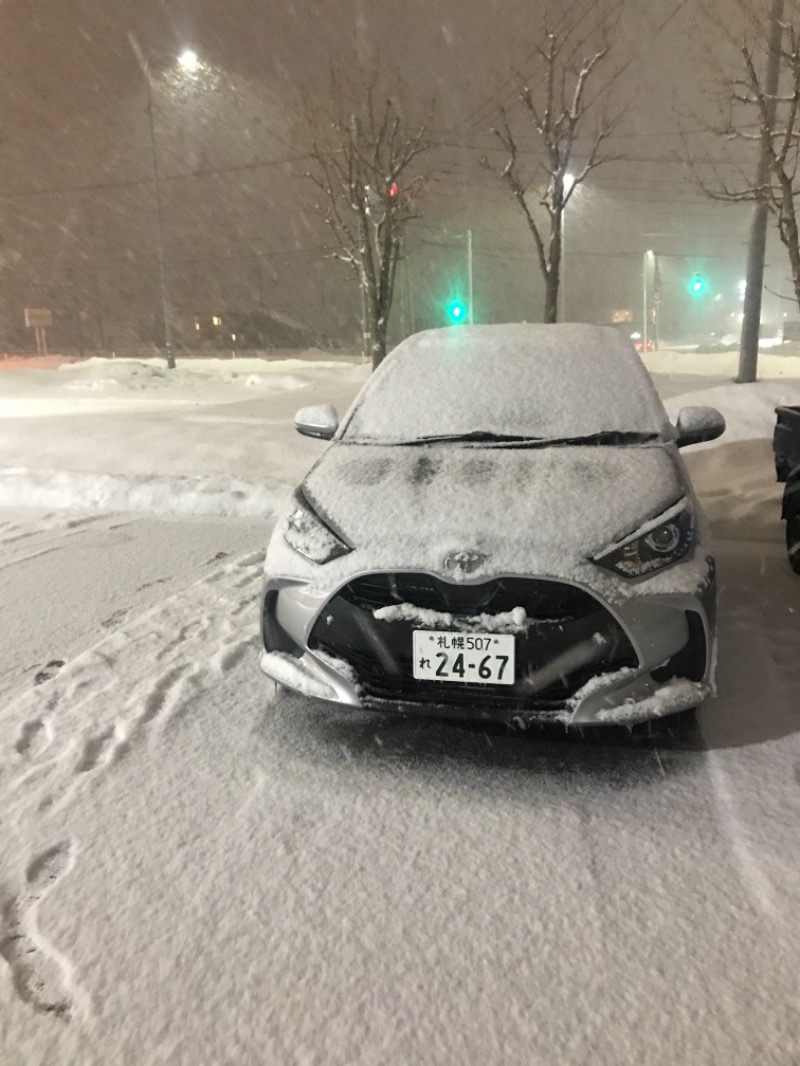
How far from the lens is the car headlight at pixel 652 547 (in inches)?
107

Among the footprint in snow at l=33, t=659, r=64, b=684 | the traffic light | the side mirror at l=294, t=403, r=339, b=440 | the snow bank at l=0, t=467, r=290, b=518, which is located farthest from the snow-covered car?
the traffic light

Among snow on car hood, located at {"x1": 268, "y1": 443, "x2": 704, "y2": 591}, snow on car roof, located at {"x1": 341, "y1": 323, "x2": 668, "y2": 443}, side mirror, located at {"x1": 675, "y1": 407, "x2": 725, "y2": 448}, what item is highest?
snow on car roof, located at {"x1": 341, "y1": 323, "x2": 668, "y2": 443}

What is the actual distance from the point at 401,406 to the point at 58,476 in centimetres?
584

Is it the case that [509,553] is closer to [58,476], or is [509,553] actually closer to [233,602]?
[233,602]

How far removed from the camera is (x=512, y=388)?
3922mm

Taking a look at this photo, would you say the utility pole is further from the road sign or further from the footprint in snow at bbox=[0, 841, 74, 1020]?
the road sign

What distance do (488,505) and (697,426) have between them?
1.50 meters

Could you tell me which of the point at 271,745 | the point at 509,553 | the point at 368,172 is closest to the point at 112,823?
the point at 271,745

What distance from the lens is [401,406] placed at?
13.0 ft

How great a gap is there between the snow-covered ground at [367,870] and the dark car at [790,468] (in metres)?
1.04

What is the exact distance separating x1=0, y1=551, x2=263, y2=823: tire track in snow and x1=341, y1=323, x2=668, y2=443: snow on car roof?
1.36m

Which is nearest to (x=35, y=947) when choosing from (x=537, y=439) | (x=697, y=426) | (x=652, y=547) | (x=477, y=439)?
(x=652, y=547)

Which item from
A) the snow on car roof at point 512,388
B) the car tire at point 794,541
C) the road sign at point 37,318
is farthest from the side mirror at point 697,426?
the road sign at point 37,318

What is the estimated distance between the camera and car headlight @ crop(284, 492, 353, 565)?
2.89 metres
